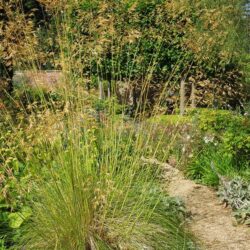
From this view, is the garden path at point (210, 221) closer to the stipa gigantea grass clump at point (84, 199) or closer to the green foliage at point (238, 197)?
the green foliage at point (238, 197)

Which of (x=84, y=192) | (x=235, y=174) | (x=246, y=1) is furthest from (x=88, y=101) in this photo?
(x=246, y=1)

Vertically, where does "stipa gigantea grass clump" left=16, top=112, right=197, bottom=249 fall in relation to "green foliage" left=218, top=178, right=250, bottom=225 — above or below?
above

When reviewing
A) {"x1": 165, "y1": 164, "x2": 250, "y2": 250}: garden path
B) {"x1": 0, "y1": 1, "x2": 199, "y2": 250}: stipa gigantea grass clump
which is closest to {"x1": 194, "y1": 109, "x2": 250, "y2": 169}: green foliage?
{"x1": 165, "y1": 164, "x2": 250, "y2": 250}: garden path

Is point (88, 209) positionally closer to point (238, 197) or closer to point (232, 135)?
point (238, 197)

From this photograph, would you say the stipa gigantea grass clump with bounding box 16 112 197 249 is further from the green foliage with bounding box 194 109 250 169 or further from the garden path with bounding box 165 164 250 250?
the green foliage with bounding box 194 109 250 169

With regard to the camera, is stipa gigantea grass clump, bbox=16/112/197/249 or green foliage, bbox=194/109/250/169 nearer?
stipa gigantea grass clump, bbox=16/112/197/249

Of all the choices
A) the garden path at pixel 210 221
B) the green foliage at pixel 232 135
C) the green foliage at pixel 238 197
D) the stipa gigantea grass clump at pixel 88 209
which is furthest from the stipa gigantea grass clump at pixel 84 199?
the green foliage at pixel 232 135

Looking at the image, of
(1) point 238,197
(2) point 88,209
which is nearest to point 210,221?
(1) point 238,197

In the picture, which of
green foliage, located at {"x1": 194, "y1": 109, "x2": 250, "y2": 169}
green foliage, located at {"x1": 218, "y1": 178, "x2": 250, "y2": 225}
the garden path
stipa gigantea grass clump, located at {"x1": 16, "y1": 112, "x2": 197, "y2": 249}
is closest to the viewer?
stipa gigantea grass clump, located at {"x1": 16, "y1": 112, "x2": 197, "y2": 249}

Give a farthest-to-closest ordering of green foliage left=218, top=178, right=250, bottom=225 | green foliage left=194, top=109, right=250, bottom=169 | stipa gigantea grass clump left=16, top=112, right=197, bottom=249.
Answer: green foliage left=194, top=109, right=250, bottom=169 < green foliage left=218, top=178, right=250, bottom=225 < stipa gigantea grass clump left=16, top=112, right=197, bottom=249

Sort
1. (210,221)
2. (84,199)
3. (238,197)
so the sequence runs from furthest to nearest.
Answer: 1. (238,197)
2. (210,221)
3. (84,199)

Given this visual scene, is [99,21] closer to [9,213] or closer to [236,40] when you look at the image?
[9,213]

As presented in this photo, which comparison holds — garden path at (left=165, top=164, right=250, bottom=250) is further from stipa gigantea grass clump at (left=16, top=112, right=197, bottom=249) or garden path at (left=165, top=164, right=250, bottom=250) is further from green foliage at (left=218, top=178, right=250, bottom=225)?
stipa gigantea grass clump at (left=16, top=112, right=197, bottom=249)

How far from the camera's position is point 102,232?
118 inches
